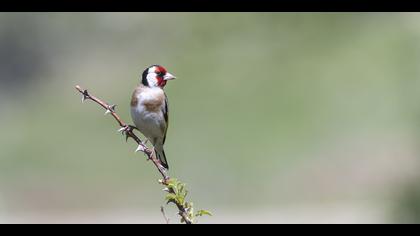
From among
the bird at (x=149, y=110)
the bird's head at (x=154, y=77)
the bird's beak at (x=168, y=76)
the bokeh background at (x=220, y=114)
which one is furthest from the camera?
the bokeh background at (x=220, y=114)

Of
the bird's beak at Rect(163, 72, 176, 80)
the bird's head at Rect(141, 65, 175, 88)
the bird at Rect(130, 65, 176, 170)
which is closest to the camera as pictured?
the bird's beak at Rect(163, 72, 176, 80)

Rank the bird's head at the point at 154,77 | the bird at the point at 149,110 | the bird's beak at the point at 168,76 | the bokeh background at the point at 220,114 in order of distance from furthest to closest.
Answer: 1. the bokeh background at the point at 220,114
2. the bird at the point at 149,110
3. the bird's head at the point at 154,77
4. the bird's beak at the point at 168,76

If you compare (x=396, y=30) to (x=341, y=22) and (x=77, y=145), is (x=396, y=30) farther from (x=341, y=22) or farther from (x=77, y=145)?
(x=77, y=145)

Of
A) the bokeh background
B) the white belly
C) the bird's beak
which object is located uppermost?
the bokeh background

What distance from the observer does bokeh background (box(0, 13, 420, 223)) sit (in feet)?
85.6

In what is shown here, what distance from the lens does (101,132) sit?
111 ft

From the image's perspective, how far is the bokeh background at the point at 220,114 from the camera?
2609 cm

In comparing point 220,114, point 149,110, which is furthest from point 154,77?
point 220,114

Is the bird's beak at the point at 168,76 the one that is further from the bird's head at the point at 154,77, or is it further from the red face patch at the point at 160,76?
the red face patch at the point at 160,76

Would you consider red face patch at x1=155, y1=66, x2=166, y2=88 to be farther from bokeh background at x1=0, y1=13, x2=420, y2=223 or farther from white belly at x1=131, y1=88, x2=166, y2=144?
bokeh background at x1=0, y1=13, x2=420, y2=223

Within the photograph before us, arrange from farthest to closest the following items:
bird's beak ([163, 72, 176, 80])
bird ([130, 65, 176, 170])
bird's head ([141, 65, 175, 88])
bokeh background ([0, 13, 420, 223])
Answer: bokeh background ([0, 13, 420, 223]), bird ([130, 65, 176, 170]), bird's head ([141, 65, 175, 88]), bird's beak ([163, 72, 176, 80])

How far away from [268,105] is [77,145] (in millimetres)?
6264

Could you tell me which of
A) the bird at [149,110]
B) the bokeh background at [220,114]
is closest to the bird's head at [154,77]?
the bird at [149,110]

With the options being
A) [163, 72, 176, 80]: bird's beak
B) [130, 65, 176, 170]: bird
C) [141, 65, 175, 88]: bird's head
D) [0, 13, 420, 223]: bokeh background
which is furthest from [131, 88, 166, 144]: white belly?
[0, 13, 420, 223]: bokeh background
